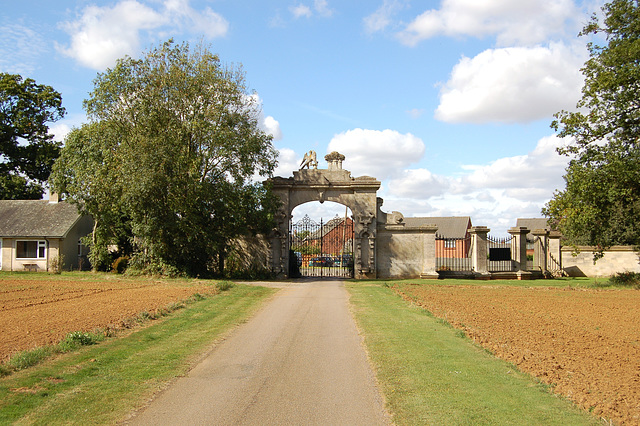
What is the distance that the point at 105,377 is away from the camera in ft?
27.2

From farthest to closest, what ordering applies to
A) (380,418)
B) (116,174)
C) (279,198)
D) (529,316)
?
(279,198), (116,174), (529,316), (380,418)

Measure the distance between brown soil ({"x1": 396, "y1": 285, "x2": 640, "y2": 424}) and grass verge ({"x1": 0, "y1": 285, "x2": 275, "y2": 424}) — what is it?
5.98 metres

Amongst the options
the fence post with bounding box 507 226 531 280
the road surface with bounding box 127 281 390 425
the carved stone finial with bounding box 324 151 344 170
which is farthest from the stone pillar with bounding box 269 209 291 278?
the road surface with bounding box 127 281 390 425

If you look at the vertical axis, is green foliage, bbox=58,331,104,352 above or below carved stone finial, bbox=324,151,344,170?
below

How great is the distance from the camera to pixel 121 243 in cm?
3622

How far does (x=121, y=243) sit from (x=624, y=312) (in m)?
29.8

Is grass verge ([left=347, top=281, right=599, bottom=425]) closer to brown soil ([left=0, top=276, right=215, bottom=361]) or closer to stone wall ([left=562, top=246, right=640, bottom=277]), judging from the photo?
Result: brown soil ([left=0, top=276, right=215, bottom=361])

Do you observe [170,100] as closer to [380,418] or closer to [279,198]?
[279,198]

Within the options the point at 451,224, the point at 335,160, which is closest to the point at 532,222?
the point at 451,224

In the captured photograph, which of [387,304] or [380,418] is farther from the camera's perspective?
[387,304]

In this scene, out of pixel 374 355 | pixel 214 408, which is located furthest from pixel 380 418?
pixel 374 355

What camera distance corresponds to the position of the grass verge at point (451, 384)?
6.64 meters

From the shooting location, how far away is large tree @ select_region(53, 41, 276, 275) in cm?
2712

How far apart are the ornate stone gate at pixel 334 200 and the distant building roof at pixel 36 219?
1712 cm
